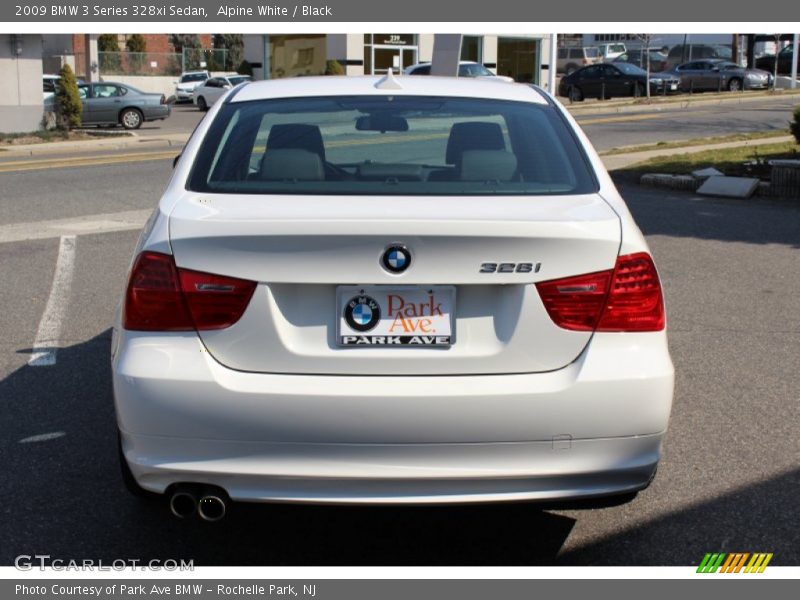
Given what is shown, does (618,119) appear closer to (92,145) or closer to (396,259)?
(92,145)

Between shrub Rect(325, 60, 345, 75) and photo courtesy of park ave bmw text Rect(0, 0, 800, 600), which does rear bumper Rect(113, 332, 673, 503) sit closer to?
photo courtesy of park ave bmw text Rect(0, 0, 800, 600)

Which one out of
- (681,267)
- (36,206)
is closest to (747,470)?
(681,267)

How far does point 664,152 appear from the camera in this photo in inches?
802

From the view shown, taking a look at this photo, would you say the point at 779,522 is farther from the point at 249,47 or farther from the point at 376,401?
the point at 249,47

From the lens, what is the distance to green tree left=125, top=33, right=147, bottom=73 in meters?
57.0

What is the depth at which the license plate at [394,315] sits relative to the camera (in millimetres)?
3609

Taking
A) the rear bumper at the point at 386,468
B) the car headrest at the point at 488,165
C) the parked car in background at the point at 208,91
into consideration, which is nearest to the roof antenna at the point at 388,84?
the car headrest at the point at 488,165

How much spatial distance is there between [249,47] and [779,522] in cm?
5594

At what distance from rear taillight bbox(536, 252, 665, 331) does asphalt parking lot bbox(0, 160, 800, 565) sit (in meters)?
0.65

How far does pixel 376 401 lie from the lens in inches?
140

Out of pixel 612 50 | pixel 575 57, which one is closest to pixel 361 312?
pixel 575 57

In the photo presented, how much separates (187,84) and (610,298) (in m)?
51.0

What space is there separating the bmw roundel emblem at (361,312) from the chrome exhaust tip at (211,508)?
74 cm

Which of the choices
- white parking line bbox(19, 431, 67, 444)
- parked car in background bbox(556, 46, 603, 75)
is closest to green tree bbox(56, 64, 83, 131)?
white parking line bbox(19, 431, 67, 444)
